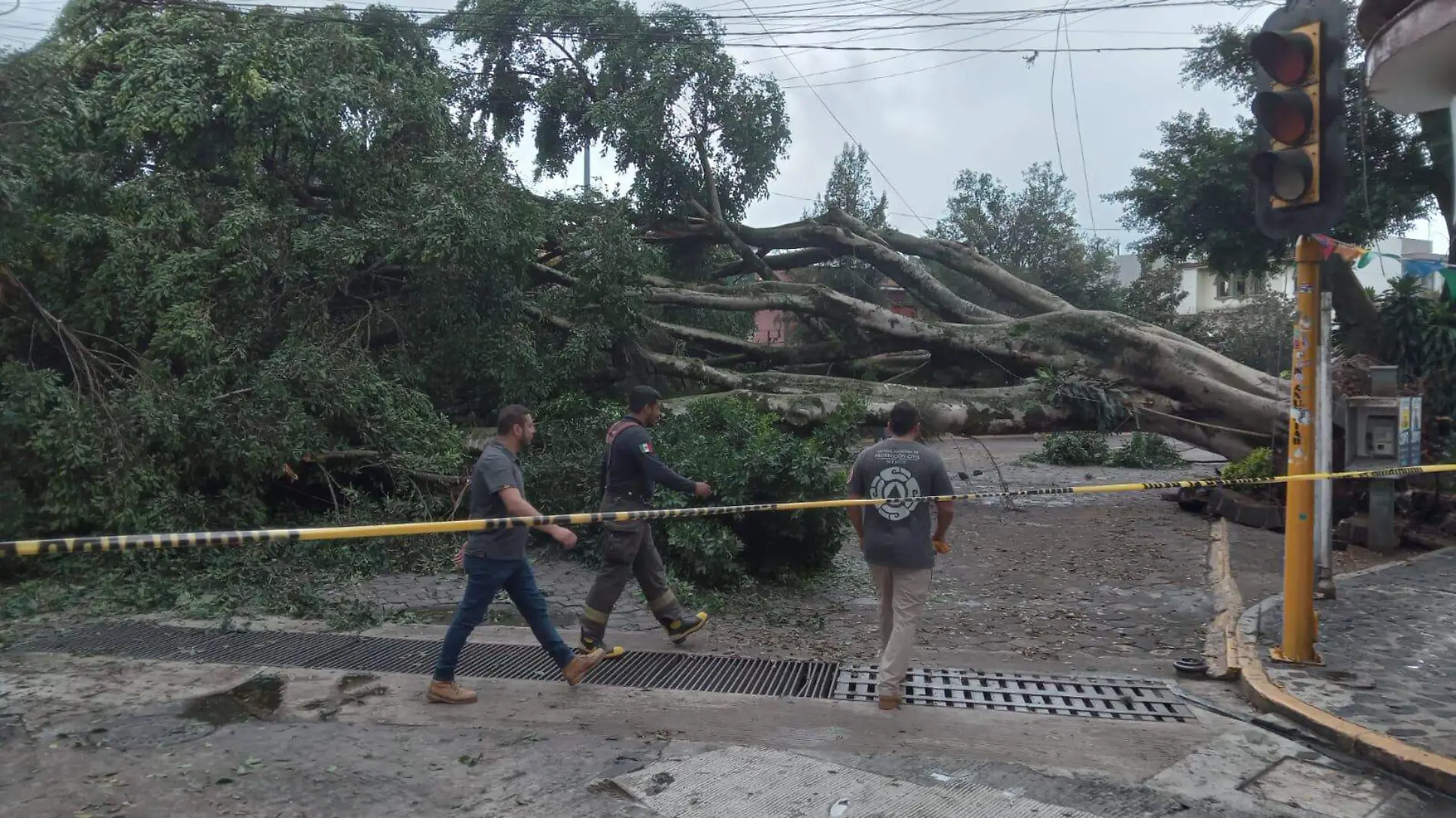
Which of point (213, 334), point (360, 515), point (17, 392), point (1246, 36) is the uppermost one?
point (1246, 36)

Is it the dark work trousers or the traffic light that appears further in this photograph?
the dark work trousers

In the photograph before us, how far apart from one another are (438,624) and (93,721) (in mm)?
2371

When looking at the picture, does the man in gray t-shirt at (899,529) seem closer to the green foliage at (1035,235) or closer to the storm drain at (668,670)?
the storm drain at (668,670)

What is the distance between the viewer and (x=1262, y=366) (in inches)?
1099

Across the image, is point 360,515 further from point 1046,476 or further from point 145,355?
point 1046,476

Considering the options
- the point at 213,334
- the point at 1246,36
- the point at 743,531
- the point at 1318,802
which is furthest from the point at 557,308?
the point at 1246,36

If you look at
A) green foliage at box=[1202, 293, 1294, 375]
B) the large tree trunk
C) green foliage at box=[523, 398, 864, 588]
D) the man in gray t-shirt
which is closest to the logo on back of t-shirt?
the man in gray t-shirt

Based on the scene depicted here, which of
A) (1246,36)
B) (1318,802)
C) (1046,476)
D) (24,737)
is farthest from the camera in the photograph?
(1046,476)

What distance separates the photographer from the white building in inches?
484

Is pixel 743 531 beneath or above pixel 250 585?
above

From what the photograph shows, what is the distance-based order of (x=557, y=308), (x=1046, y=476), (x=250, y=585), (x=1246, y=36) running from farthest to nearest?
1. (x=1046, y=476)
2. (x=1246, y=36)
3. (x=557, y=308)
4. (x=250, y=585)

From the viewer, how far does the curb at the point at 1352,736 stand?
4383 mm

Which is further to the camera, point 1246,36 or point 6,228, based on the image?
point 1246,36

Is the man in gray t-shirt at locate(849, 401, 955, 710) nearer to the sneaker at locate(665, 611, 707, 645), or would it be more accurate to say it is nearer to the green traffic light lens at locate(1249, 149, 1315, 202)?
the sneaker at locate(665, 611, 707, 645)
